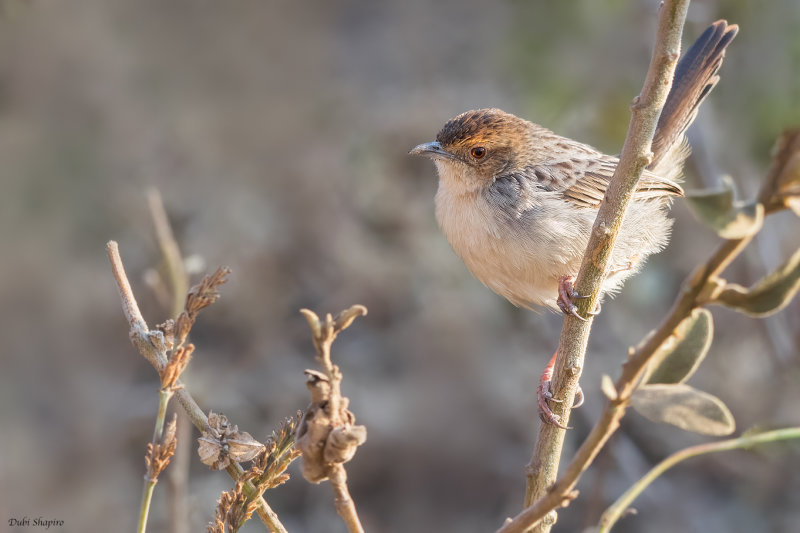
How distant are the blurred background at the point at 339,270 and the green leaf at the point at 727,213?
11.1 feet

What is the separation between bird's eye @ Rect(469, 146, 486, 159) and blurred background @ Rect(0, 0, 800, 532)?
74.8 inches

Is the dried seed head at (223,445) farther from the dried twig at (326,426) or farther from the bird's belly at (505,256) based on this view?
the bird's belly at (505,256)

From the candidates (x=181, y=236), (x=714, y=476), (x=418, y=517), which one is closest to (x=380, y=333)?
(x=418, y=517)

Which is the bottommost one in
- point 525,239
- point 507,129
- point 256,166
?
point 525,239

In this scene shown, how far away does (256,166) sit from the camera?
8438 mm

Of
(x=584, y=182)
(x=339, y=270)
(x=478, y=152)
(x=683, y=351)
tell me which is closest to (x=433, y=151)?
(x=478, y=152)

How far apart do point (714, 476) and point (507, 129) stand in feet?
11.3

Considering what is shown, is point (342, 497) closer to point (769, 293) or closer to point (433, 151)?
point (769, 293)

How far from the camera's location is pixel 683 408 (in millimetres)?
1442

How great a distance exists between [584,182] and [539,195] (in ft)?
0.99

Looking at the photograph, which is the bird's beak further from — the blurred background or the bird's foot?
the blurred background

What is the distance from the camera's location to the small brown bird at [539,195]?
3.35 metres

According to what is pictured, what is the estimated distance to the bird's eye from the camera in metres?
3.78

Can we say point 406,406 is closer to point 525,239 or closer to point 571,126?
point 571,126
